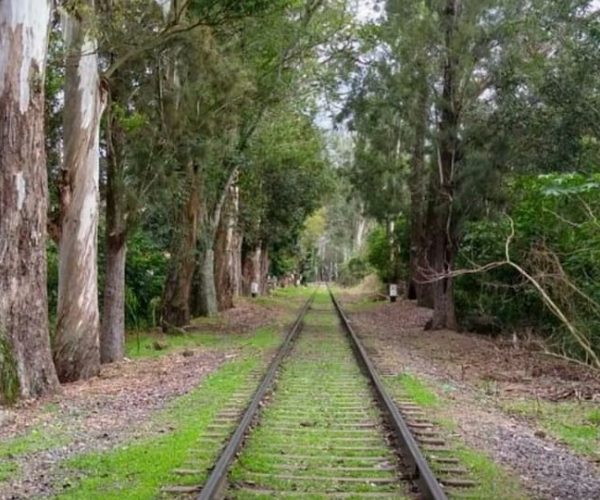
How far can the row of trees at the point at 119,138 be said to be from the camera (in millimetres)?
10383

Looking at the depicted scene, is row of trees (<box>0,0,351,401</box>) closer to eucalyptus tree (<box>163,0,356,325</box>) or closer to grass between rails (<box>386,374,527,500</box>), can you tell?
eucalyptus tree (<box>163,0,356,325</box>)

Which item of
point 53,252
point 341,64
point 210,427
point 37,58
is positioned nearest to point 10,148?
point 37,58

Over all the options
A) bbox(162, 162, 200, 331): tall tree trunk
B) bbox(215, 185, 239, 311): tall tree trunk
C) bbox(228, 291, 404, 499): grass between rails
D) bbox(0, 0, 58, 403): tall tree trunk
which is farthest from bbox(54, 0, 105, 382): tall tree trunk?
bbox(215, 185, 239, 311): tall tree trunk

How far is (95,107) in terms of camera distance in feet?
43.0

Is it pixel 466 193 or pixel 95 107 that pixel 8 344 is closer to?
pixel 95 107

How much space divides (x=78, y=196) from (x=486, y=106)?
11.4m

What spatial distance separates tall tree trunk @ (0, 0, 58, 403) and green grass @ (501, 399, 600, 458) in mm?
6325

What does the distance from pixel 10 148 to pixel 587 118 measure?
1296 centimetres

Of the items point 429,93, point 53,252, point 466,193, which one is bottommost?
point 53,252

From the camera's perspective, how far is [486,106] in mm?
20328

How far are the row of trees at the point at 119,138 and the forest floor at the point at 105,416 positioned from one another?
656 mm

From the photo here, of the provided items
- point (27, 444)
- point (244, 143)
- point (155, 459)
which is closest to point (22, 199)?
point (27, 444)

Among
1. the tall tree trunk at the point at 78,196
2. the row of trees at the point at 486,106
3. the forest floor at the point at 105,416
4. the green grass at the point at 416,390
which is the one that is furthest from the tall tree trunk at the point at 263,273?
the green grass at the point at 416,390

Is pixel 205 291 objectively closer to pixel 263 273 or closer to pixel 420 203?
pixel 420 203
